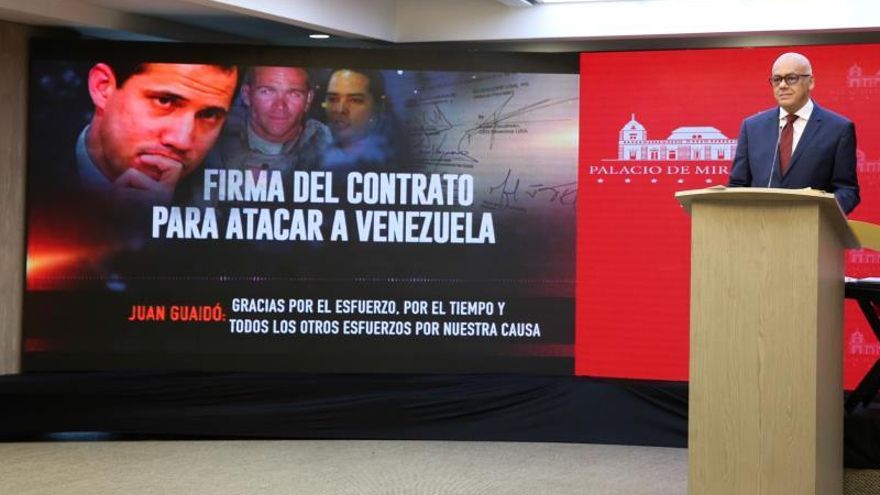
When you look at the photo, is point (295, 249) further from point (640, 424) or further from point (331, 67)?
point (640, 424)

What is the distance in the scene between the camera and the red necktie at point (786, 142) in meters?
4.00

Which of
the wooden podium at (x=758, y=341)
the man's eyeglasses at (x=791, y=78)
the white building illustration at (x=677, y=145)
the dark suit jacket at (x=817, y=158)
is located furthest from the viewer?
the white building illustration at (x=677, y=145)

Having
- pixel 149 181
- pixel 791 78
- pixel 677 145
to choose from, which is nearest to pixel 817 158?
pixel 791 78

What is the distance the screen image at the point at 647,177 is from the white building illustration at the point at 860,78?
0.56 ft

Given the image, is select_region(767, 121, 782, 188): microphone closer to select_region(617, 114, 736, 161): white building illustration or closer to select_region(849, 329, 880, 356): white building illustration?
select_region(617, 114, 736, 161): white building illustration

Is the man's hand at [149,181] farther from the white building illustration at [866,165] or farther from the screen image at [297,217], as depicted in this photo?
the white building illustration at [866,165]

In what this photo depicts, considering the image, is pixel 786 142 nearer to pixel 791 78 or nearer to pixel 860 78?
pixel 791 78

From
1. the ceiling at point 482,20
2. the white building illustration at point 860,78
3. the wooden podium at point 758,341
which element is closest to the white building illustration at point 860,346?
the white building illustration at point 860,78

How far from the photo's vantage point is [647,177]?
6.68 meters

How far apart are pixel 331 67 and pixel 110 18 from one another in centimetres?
140

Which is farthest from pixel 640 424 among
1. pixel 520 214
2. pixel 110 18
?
pixel 110 18

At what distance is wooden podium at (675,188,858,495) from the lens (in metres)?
3.09

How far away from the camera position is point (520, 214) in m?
6.77

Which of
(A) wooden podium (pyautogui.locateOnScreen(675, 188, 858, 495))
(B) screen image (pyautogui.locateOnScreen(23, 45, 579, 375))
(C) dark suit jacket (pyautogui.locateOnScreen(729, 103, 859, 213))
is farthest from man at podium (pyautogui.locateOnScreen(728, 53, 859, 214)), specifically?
(B) screen image (pyautogui.locateOnScreen(23, 45, 579, 375))
